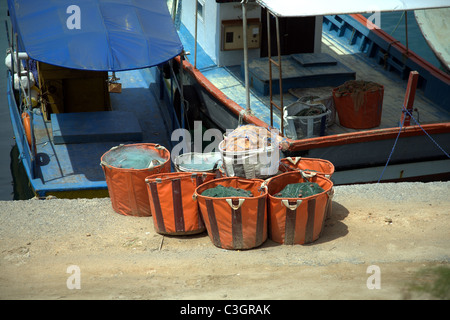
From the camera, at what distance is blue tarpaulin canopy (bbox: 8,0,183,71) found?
8883 millimetres

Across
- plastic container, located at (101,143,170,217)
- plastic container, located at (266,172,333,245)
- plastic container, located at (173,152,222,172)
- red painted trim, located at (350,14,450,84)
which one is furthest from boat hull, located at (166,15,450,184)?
plastic container, located at (101,143,170,217)

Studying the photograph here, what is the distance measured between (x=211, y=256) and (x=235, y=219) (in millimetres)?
531

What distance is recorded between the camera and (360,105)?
8.93m

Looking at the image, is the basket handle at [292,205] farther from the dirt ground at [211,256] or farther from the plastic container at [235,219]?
the dirt ground at [211,256]

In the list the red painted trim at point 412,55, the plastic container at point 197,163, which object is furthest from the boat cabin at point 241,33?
the plastic container at point 197,163

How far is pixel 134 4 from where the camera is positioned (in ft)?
33.6

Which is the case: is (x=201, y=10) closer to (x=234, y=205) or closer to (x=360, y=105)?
(x=360, y=105)

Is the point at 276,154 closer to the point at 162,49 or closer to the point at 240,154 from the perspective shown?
the point at 240,154

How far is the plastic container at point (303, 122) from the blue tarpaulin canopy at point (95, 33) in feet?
7.32

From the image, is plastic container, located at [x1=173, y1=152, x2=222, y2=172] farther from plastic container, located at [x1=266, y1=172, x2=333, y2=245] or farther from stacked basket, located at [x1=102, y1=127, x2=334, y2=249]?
plastic container, located at [x1=266, y1=172, x2=333, y2=245]

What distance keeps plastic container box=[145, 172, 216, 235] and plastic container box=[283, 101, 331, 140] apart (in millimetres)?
2198

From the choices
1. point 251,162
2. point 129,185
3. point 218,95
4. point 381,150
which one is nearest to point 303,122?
point 381,150

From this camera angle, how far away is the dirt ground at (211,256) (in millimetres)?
5688
